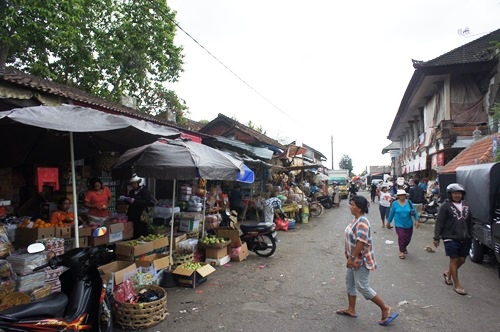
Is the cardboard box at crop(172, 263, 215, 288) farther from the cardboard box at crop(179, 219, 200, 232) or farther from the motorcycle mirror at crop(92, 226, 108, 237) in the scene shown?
the cardboard box at crop(179, 219, 200, 232)

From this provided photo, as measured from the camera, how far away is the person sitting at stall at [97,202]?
22.6 feet

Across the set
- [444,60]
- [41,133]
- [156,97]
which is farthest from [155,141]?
[156,97]

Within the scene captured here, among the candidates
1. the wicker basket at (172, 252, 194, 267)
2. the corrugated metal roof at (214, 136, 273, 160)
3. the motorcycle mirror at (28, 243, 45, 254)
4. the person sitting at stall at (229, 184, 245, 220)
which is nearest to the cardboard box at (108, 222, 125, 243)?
the wicker basket at (172, 252, 194, 267)

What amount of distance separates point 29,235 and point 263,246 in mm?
4829

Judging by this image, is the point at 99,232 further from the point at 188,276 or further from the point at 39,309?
the point at 39,309

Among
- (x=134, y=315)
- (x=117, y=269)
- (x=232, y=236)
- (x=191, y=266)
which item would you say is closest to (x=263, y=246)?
(x=232, y=236)

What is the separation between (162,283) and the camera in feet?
19.2

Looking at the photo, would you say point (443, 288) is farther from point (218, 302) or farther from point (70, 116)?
point (70, 116)

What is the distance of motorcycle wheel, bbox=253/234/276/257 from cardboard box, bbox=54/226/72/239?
410 cm

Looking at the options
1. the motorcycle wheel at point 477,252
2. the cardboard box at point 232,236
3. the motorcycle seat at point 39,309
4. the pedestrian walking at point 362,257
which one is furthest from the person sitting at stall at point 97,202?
the motorcycle wheel at point 477,252

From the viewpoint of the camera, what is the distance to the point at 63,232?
18.5 ft

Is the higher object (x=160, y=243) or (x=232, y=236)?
(x=160, y=243)

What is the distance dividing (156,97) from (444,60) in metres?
16.2

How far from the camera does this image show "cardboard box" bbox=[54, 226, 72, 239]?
556 cm
